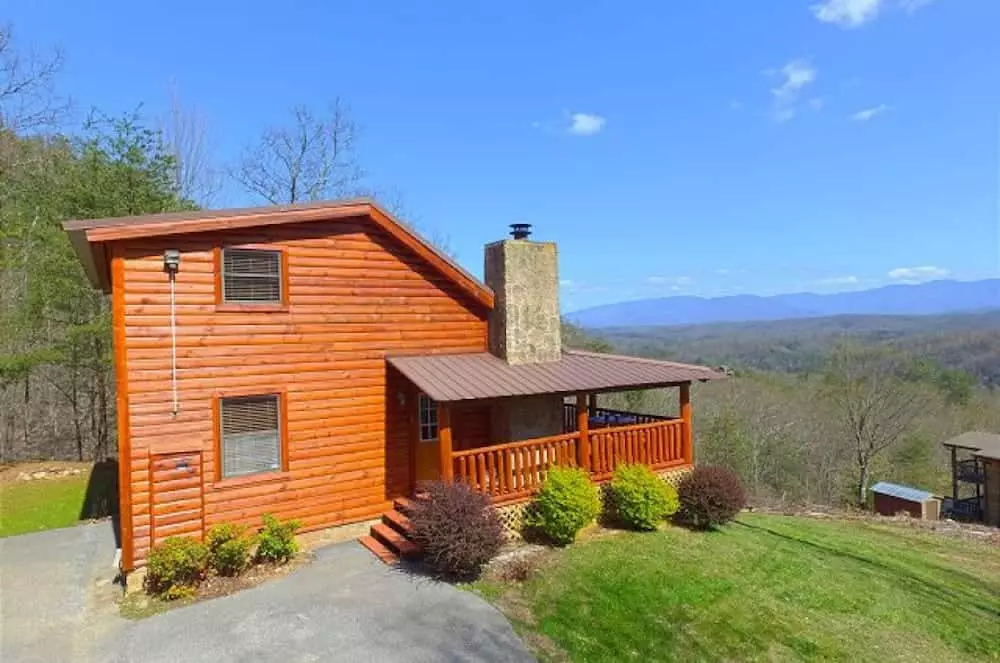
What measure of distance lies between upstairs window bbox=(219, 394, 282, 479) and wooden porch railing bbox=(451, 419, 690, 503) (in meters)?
3.01


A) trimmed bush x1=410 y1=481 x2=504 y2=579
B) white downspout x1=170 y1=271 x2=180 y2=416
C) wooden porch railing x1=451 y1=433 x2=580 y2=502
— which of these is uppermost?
white downspout x1=170 y1=271 x2=180 y2=416

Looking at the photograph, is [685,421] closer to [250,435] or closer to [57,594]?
[250,435]

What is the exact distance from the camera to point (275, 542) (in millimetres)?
9750

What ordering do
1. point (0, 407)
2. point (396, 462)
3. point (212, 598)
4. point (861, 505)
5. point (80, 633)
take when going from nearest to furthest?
point (80, 633), point (212, 598), point (396, 462), point (0, 407), point (861, 505)

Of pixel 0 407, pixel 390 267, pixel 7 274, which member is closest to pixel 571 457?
pixel 390 267

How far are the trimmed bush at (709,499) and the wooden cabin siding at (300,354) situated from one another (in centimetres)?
496

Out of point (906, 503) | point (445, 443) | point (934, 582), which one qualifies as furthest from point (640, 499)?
point (906, 503)

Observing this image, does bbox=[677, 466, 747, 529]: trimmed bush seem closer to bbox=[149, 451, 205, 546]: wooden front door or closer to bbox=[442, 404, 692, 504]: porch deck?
bbox=[442, 404, 692, 504]: porch deck

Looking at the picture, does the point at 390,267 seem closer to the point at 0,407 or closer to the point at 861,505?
the point at 0,407

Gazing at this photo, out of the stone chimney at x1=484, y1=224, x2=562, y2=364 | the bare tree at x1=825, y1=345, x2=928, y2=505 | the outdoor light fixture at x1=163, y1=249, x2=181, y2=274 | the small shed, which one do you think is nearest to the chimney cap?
the stone chimney at x1=484, y1=224, x2=562, y2=364

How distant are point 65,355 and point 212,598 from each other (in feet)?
42.4

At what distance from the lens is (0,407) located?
21.0 metres

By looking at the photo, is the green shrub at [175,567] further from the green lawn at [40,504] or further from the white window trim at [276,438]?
the green lawn at [40,504]

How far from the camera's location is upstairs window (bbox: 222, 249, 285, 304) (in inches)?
394
